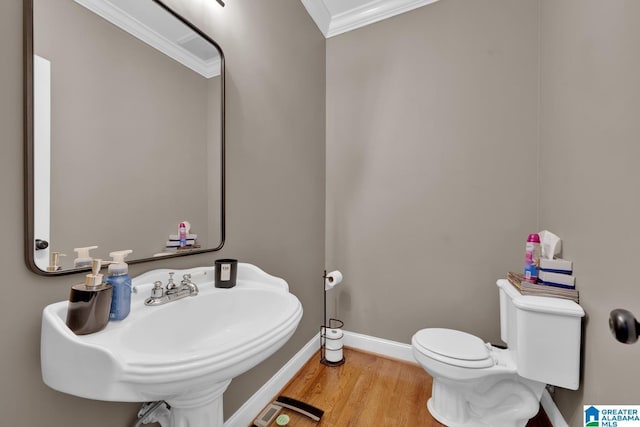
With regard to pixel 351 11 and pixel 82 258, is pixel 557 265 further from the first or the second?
pixel 351 11

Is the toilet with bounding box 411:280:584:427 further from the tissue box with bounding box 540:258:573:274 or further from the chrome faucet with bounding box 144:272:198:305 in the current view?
Result: the chrome faucet with bounding box 144:272:198:305

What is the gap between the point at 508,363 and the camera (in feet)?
4.16

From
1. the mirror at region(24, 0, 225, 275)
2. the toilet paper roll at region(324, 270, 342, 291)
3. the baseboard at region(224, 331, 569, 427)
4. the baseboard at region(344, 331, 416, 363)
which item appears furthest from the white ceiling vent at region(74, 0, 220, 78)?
the baseboard at region(344, 331, 416, 363)

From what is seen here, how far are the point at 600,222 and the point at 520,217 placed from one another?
648 millimetres

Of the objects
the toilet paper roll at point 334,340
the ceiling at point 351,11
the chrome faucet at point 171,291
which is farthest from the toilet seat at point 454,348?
the ceiling at point 351,11

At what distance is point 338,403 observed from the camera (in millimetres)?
1505

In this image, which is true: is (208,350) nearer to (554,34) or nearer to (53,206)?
(53,206)

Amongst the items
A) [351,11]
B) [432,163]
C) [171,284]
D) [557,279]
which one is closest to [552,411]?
[557,279]

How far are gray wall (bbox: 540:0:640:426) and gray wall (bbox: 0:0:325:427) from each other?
1414mm

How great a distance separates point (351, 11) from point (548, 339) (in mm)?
2372

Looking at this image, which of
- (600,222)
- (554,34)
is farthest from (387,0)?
(600,222)

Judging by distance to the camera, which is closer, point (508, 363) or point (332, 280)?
point (508, 363)

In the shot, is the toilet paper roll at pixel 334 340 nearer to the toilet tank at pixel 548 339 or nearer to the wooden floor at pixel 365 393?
the wooden floor at pixel 365 393

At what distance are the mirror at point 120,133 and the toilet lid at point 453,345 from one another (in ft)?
3.86
